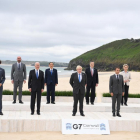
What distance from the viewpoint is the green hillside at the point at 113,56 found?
141 meters

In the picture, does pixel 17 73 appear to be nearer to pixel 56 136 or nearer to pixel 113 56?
pixel 56 136

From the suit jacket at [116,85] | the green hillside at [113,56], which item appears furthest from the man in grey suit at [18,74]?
the green hillside at [113,56]

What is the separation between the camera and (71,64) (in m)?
163

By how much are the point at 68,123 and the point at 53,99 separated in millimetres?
3325

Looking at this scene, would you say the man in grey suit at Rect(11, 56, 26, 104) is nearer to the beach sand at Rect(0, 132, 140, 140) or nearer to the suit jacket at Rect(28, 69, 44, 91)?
the suit jacket at Rect(28, 69, 44, 91)

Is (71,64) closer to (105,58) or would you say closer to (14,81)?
(105,58)

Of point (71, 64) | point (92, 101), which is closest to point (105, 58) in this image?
point (71, 64)

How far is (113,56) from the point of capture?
163250 millimetres

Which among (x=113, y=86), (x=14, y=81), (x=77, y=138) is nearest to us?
(x=77, y=138)

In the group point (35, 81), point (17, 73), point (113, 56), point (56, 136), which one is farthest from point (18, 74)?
point (113, 56)

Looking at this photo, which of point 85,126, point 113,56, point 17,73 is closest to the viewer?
point 85,126

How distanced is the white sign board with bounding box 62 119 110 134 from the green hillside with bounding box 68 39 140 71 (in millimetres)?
120029

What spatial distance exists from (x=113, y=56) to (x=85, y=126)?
6210 inches

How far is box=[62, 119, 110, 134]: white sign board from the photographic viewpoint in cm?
807
